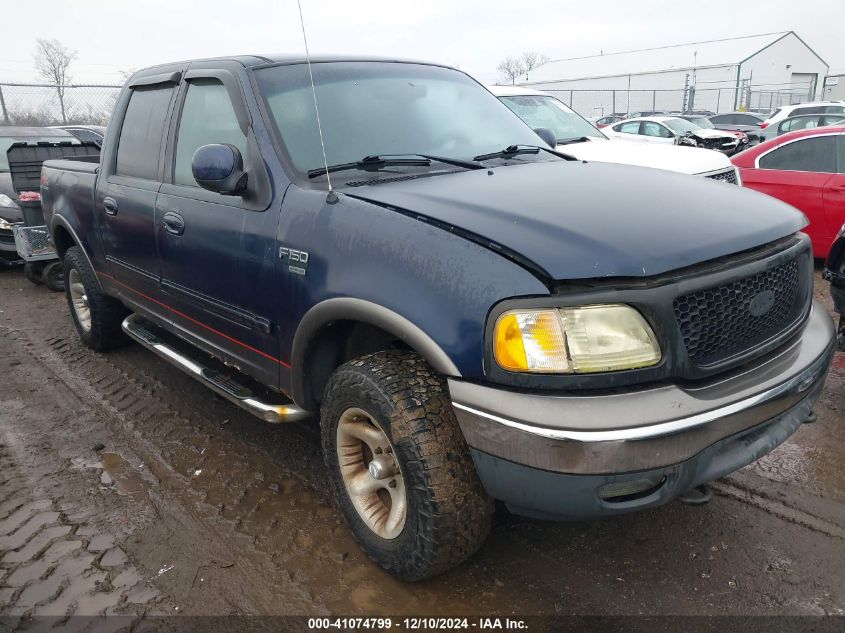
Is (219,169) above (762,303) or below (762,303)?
above

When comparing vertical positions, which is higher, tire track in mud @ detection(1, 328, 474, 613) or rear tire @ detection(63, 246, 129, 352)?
rear tire @ detection(63, 246, 129, 352)

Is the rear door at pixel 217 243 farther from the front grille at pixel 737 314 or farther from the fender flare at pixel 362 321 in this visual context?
the front grille at pixel 737 314

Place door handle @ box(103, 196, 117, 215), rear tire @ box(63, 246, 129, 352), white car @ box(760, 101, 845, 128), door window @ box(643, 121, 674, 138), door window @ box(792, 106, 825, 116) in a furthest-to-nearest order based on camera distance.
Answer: door window @ box(792, 106, 825, 116)
door window @ box(643, 121, 674, 138)
white car @ box(760, 101, 845, 128)
rear tire @ box(63, 246, 129, 352)
door handle @ box(103, 196, 117, 215)

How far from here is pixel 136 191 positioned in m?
3.76

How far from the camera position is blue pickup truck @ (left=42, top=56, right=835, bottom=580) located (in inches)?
77.1

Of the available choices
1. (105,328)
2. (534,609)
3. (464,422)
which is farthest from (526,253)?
(105,328)

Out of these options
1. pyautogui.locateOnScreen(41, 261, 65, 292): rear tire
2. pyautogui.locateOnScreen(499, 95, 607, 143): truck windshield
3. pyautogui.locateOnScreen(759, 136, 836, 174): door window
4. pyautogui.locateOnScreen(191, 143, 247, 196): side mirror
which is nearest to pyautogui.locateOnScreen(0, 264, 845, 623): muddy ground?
pyautogui.locateOnScreen(191, 143, 247, 196): side mirror

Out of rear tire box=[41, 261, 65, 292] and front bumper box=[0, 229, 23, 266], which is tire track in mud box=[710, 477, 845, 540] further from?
front bumper box=[0, 229, 23, 266]

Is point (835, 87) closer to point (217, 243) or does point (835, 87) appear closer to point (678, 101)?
point (678, 101)

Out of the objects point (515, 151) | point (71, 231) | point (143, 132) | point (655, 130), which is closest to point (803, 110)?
point (655, 130)

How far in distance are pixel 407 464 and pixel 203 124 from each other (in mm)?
2174

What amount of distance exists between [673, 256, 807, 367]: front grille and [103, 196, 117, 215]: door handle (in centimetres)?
340

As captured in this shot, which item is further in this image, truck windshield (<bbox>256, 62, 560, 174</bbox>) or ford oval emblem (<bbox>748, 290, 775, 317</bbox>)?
truck windshield (<bbox>256, 62, 560, 174</bbox>)

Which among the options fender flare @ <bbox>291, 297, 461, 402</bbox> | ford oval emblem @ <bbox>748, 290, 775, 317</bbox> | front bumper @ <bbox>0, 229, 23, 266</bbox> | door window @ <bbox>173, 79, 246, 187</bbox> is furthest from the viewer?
front bumper @ <bbox>0, 229, 23, 266</bbox>
